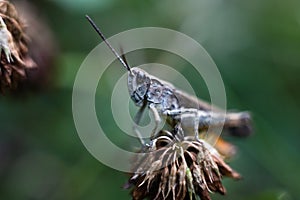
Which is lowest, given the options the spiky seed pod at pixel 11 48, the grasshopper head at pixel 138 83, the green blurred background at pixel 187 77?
the green blurred background at pixel 187 77

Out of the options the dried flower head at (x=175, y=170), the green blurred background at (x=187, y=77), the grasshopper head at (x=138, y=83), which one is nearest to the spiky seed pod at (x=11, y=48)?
the grasshopper head at (x=138, y=83)

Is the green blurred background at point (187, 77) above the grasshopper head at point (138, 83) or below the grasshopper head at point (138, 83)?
below

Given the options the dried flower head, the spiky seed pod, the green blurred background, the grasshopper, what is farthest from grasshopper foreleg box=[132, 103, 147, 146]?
the green blurred background

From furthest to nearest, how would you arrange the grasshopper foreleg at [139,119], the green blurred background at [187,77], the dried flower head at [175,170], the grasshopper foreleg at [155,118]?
the green blurred background at [187,77] → the grasshopper foreleg at [139,119] → the grasshopper foreleg at [155,118] → the dried flower head at [175,170]

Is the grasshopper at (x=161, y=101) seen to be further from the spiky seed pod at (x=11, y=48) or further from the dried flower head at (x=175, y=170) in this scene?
the spiky seed pod at (x=11, y=48)

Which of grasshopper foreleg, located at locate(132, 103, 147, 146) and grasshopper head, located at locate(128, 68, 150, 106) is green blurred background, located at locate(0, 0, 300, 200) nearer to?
grasshopper foreleg, located at locate(132, 103, 147, 146)

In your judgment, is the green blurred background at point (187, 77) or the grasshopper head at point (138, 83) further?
the green blurred background at point (187, 77)

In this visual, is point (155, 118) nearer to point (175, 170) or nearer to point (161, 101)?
point (161, 101)
